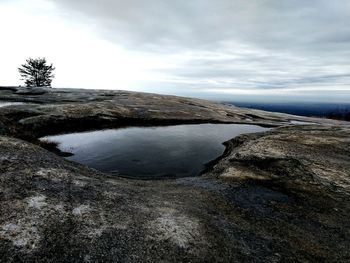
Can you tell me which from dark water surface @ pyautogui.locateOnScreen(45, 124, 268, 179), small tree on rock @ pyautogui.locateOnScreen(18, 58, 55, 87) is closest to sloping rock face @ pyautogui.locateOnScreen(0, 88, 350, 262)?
dark water surface @ pyautogui.locateOnScreen(45, 124, 268, 179)

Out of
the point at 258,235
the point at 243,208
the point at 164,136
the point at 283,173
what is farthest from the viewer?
the point at 164,136

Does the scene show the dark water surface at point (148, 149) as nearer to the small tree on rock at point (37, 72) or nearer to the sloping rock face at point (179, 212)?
the sloping rock face at point (179, 212)

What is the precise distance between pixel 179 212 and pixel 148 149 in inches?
671

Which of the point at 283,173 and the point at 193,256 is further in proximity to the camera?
the point at 283,173

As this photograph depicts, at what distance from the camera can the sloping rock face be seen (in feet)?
33.9

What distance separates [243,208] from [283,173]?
248 inches

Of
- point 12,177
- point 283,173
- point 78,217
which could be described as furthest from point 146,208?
point 283,173

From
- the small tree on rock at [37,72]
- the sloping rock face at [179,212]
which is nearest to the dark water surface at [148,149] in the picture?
the sloping rock face at [179,212]

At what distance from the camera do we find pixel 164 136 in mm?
35188

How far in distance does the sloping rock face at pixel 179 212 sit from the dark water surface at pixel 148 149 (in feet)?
16.4

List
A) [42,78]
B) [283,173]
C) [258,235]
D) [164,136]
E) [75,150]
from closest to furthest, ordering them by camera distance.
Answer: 1. [258,235]
2. [283,173]
3. [75,150]
4. [164,136]
5. [42,78]

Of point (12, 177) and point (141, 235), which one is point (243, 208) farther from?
point (12, 177)

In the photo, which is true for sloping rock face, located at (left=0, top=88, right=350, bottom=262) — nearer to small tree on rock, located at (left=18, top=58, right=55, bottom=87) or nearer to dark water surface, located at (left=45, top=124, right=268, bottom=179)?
dark water surface, located at (left=45, top=124, right=268, bottom=179)

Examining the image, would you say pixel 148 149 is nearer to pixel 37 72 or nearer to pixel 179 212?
pixel 179 212
